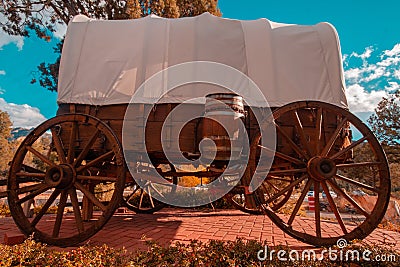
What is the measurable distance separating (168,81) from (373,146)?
85.2 inches

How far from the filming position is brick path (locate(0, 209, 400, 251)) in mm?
2768

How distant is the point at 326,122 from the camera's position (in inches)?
116

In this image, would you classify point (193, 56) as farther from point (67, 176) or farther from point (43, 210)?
point (43, 210)

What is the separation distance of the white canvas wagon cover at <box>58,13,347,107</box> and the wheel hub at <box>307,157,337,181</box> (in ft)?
Answer: 2.37

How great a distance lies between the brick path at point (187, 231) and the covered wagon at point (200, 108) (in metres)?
A: 0.38

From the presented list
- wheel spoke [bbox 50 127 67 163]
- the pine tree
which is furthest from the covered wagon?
the pine tree

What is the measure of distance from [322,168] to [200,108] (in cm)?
134

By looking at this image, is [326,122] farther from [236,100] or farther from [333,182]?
[236,100]

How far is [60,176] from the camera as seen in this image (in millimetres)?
2537

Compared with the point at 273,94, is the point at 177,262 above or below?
below

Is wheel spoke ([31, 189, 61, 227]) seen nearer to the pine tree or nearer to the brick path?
the brick path

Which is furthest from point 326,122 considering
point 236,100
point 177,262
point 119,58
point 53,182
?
point 53,182

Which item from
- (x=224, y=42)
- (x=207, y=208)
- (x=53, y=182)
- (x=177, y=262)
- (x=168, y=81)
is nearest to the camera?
(x=177, y=262)

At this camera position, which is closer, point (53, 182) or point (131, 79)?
point (53, 182)
